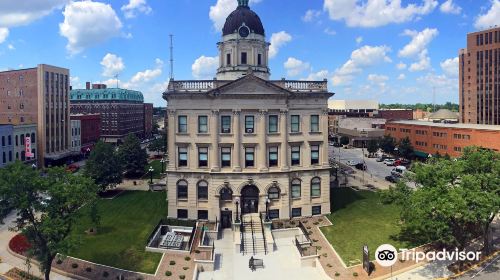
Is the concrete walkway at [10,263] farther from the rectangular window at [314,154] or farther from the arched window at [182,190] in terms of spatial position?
the rectangular window at [314,154]

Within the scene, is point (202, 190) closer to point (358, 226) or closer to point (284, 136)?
point (284, 136)

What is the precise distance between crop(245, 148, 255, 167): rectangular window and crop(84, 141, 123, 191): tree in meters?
23.7

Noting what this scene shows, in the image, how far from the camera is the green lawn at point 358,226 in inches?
1484

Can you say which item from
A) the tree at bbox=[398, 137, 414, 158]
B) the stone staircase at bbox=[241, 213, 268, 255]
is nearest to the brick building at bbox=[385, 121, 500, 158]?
the tree at bbox=[398, 137, 414, 158]

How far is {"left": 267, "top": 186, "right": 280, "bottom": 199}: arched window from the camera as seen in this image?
4725 centimetres

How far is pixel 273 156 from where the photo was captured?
4719cm

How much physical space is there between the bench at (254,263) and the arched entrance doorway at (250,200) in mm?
11035

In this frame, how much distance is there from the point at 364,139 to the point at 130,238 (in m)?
Answer: 105

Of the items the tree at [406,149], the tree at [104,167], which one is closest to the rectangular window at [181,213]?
the tree at [104,167]

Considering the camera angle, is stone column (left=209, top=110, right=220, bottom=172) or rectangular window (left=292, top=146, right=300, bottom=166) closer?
stone column (left=209, top=110, right=220, bottom=172)

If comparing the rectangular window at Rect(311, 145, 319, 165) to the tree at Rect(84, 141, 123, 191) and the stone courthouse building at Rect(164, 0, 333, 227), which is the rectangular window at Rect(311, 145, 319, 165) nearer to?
the stone courthouse building at Rect(164, 0, 333, 227)

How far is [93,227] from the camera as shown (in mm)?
42844

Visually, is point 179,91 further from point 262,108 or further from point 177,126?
point 262,108

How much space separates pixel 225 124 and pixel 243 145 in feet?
10.4
